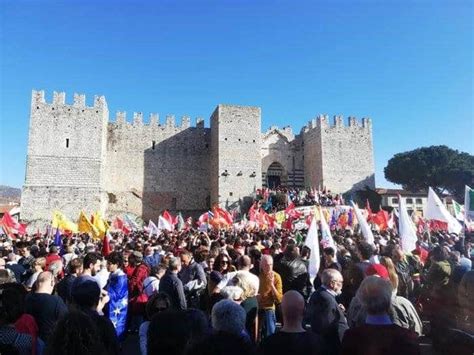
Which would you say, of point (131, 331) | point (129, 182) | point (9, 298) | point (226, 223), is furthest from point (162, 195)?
point (9, 298)

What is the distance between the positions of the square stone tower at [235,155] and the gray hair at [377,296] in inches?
1071

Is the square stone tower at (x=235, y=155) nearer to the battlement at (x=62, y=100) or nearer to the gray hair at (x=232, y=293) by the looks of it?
the battlement at (x=62, y=100)

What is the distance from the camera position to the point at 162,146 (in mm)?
33469

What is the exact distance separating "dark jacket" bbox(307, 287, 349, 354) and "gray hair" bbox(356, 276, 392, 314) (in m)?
0.83

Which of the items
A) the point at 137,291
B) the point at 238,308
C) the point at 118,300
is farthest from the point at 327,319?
the point at 137,291

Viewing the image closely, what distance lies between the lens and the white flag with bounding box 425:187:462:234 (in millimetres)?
8688

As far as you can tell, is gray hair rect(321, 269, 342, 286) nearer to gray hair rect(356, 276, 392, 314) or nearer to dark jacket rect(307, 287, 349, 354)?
dark jacket rect(307, 287, 349, 354)

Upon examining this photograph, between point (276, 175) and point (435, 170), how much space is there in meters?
20.9

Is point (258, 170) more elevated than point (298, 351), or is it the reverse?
point (258, 170)

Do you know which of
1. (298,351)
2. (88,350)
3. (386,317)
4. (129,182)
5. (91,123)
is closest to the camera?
(88,350)

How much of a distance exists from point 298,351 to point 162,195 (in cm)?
3169

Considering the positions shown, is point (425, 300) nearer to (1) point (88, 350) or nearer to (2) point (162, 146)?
(1) point (88, 350)

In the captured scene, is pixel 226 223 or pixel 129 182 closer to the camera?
pixel 226 223

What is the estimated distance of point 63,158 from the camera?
28.4m
